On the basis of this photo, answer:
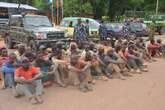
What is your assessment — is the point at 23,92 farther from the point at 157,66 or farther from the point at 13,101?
the point at 157,66

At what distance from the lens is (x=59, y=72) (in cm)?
915

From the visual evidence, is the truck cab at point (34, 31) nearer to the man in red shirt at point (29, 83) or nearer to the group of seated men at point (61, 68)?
the group of seated men at point (61, 68)

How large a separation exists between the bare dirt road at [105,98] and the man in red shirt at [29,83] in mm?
195

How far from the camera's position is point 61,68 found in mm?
9141

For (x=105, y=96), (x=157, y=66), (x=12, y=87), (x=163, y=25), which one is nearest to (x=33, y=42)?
(x=157, y=66)

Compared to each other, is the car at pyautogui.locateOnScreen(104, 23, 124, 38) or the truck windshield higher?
the truck windshield

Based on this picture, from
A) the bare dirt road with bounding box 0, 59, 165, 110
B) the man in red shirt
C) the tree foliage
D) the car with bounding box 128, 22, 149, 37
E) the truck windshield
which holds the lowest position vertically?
the bare dirt road with bounding box 0, 59, 165, 110

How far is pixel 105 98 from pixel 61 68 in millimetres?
1840

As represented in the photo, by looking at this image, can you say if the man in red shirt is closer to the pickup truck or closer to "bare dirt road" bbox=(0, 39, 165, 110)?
"bare dirt road" bbox=(0, 39, 165, 110)

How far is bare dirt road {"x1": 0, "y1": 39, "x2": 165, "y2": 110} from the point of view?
23.6 ft

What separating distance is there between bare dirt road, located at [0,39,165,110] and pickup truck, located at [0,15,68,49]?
6.38 meters

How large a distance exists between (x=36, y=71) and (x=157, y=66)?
21.3ft

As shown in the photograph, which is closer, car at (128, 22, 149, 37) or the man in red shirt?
the man in red shirt

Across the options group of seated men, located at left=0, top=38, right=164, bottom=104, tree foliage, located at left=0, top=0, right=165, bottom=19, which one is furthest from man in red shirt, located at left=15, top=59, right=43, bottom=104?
tree foliage, located at left=0, top=0, right=165, bottom=19
